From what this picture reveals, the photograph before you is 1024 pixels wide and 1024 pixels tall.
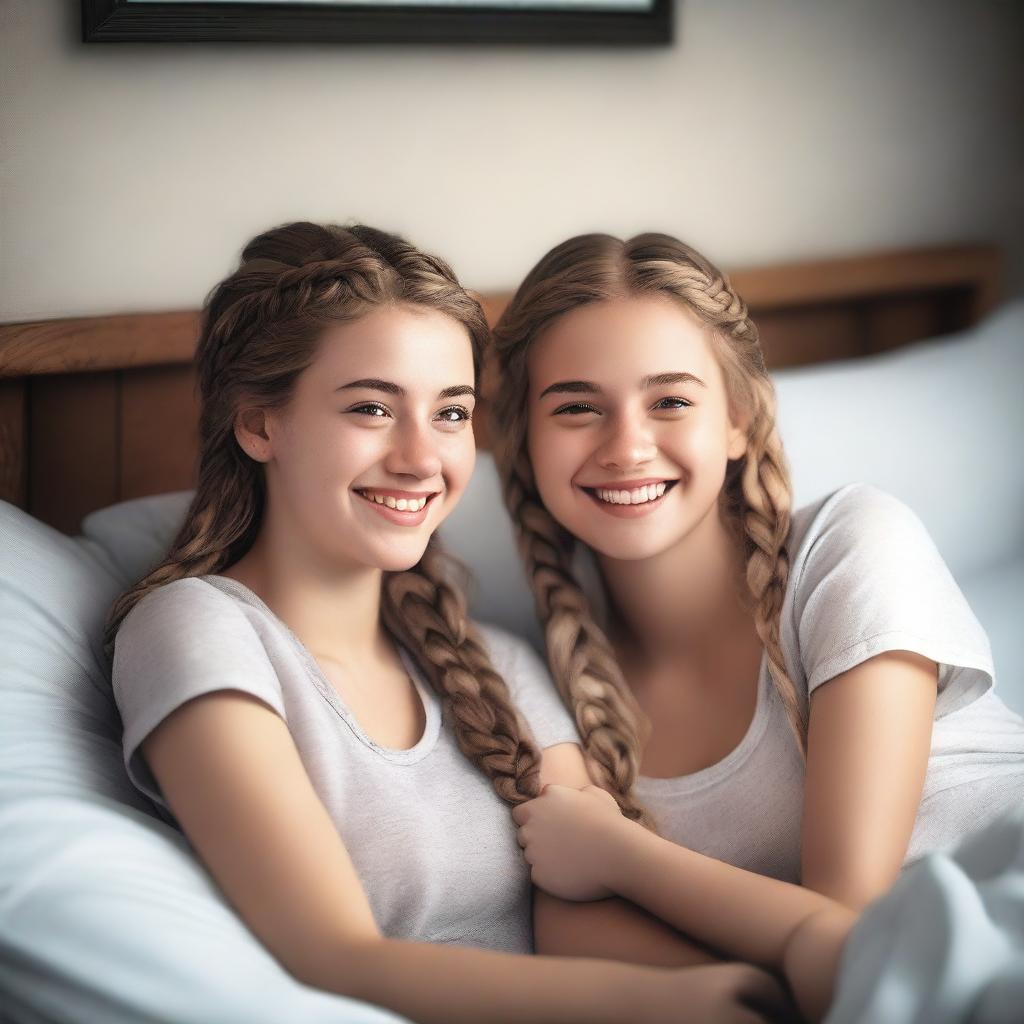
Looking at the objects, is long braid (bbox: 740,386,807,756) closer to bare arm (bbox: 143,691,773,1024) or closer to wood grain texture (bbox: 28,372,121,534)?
bare arm (bbox: 143,691,773,1024)

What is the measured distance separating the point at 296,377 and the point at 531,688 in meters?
0.44

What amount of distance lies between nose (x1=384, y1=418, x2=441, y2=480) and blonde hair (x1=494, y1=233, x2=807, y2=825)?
280mm

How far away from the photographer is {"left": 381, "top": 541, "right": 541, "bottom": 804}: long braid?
4.17ft

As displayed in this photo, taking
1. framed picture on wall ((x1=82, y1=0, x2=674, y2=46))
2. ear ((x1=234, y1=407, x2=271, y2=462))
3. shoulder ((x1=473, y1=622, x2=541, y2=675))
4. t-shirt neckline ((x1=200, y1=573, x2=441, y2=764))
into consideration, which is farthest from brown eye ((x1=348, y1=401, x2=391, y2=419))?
framed picture on wall ((x1=82, y1=0, x2=674, y2=46))

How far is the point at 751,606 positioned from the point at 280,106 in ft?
3.03

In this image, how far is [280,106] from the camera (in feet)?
5.61

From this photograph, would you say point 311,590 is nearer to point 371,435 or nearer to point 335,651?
point 335,651

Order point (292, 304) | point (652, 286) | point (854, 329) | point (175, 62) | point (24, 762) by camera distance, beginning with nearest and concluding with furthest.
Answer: point (24, 762) < point (292, 304) < point (652, 286) < point (175, 62) < point (854, 329)

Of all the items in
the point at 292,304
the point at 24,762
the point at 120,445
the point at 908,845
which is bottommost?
the point at 908,845

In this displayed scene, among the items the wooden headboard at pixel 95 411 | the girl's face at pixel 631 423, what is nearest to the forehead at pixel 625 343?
the girl's face at pixel 631 423

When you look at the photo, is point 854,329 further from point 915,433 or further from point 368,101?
point 368,101

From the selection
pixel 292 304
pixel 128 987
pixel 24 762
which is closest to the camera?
pixel 128 987

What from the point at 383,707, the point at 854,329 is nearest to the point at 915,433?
the point at 854,329

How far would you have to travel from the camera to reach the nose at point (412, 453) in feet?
3.94
